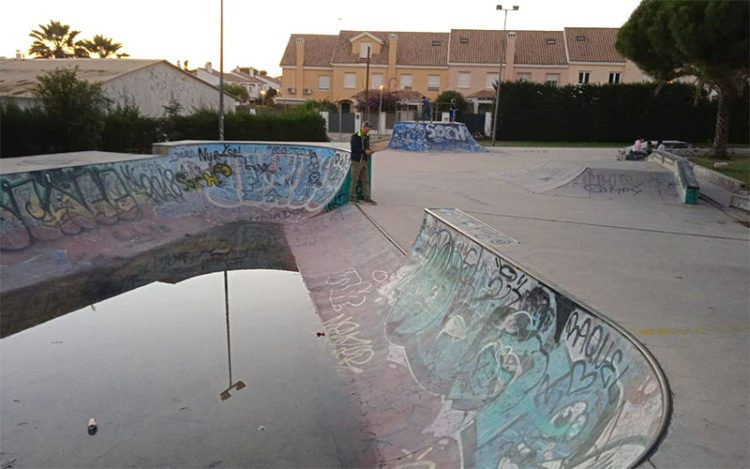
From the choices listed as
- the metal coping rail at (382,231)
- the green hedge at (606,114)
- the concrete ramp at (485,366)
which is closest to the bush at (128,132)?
the metal coping rail at (382,231)

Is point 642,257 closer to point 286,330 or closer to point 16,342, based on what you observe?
point 286,330

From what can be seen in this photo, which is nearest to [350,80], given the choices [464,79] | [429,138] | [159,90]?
[464,79]

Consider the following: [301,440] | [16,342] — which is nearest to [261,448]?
[301,440]

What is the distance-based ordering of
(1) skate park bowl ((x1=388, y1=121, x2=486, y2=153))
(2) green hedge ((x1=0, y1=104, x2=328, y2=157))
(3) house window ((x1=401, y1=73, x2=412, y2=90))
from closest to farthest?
1. (2) green hedge ((x1=0, y1=104, x2=328, y2=157))
2. (1) skate park bowl ((x1=388, y1=121, x2=486, y2=153))
3. (3) house window ((x1=401, y1=73, x2=412, y2=90))

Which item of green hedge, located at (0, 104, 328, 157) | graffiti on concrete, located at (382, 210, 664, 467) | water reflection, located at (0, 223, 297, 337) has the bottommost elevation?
water reflection, located at (0, 223, 297, 337)

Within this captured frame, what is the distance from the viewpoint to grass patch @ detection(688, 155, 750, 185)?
671 inches

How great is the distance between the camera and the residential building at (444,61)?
167 feet

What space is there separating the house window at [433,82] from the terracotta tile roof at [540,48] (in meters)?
7.50

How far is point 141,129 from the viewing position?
60.5 feet

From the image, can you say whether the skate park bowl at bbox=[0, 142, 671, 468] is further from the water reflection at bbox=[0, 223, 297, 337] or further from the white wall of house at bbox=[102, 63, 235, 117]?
the white wall of house at bbox=[102, 63, 235, 117]

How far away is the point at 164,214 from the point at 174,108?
10335 millimetres

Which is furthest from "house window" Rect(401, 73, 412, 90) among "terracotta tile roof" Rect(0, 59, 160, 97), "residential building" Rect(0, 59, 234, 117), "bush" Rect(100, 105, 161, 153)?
"bush" Rect(100, 105, 161, 153)

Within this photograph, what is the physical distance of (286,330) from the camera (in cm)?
684

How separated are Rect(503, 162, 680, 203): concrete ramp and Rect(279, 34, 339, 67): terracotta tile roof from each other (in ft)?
144
